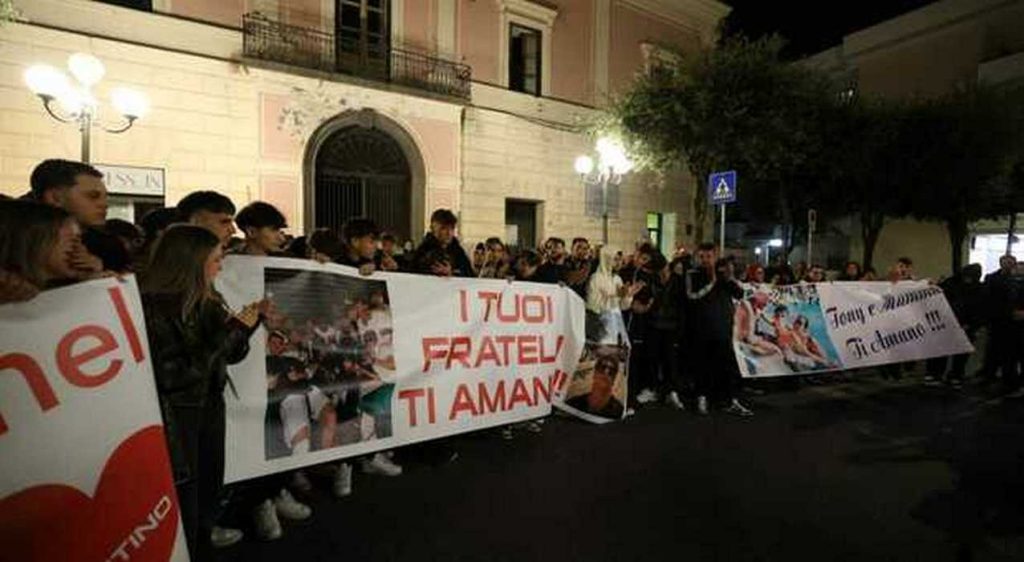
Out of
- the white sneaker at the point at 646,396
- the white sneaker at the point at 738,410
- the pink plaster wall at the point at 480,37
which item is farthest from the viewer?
the pink plaster wall at the point at 480,37

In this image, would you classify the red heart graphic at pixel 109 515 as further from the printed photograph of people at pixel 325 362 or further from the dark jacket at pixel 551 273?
the dark jacket at pixel 551 273

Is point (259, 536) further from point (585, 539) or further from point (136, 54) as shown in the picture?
point (136, 54)

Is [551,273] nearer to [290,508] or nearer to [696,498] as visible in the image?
[696,498]

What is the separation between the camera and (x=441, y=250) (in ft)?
17.6

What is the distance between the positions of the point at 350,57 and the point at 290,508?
1255 cm

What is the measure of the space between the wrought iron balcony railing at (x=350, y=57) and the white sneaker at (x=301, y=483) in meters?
11.0

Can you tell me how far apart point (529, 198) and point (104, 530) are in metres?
16.5

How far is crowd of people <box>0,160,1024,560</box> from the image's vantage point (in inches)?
106

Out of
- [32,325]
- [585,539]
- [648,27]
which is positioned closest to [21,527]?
[32,325]

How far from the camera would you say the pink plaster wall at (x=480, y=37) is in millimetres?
16375

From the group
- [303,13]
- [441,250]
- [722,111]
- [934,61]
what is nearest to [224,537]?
[441,250]

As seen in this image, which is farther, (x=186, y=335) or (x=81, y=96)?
(x=81, y=96)

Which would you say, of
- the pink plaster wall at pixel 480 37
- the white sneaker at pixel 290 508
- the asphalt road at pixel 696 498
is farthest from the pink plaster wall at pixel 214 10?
the white sneaker at pixel 290 508

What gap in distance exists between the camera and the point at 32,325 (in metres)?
2.01
